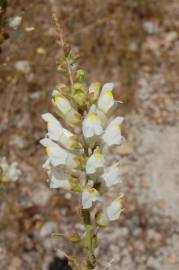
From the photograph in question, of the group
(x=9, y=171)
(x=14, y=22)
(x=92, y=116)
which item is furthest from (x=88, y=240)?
(x=9, y=171)

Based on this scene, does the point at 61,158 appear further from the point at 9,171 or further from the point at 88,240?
the point at 9,171

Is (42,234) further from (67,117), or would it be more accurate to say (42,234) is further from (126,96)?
(67,117)

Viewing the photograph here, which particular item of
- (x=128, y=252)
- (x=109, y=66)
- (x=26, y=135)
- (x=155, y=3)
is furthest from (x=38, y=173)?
(x=155, y=3)

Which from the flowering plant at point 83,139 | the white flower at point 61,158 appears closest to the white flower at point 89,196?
the flowering plant at point 83,139

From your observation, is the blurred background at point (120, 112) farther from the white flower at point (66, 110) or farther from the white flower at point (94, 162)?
the white flower at point (94, 162)

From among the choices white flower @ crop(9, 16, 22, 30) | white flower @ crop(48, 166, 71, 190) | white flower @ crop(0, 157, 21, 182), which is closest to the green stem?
white flower @ crop(48, 166, 71, 190)
